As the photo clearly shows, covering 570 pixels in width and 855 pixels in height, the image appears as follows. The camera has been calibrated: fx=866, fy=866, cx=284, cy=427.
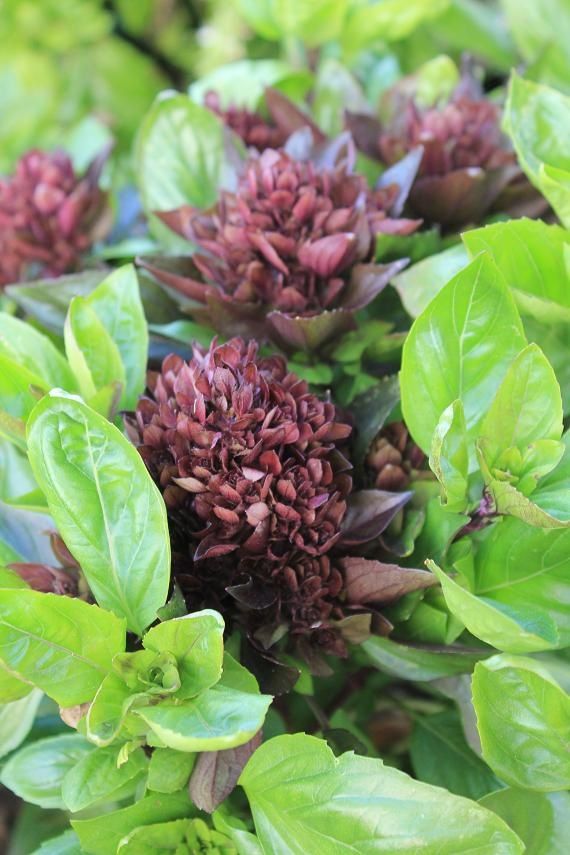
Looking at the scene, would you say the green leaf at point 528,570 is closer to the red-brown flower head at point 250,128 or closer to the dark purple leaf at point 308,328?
the dark purple leaf at point 308,328

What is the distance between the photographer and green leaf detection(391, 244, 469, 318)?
45cm

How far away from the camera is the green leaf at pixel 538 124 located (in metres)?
0.46

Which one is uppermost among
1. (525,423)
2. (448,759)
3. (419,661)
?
(525,423)

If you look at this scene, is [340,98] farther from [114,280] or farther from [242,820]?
[242,820]

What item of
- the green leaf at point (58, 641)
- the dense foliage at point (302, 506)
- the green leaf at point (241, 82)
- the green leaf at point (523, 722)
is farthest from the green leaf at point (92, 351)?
the green leaf at point (241, 82)

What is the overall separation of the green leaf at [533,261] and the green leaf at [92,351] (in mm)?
183

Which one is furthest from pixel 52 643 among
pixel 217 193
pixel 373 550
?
pixel 217 193

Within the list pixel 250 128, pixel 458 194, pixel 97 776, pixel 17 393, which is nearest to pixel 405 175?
pixel 458 194

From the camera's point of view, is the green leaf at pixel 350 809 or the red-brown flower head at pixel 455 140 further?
the red-brown flower head at pixel 455 140

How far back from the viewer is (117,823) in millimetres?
373

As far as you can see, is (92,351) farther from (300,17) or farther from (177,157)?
(300,17)

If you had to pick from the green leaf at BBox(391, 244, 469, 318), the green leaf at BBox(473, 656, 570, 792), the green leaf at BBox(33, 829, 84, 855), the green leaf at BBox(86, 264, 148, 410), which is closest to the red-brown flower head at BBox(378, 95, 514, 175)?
the green leaf at BBox(391, 244, 469, 318)

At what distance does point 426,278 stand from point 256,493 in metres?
0.17

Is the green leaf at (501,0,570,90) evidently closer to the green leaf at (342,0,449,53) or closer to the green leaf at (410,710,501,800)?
the green leaf at (342,0,449,53)
